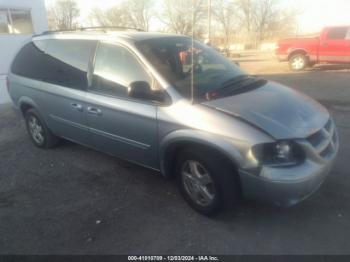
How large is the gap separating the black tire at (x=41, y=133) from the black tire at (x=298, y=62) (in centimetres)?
1214

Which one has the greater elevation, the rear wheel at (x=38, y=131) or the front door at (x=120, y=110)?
the front door at (x=120, y=110)

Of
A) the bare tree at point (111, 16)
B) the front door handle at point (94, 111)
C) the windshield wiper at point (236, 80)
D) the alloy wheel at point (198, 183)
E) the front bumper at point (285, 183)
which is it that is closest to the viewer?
the front bumper at point (285, 183)

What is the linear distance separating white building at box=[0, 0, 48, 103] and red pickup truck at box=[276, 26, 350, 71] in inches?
499

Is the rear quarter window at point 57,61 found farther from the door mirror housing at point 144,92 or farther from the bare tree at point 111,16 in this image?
the bare tree at point 111,16

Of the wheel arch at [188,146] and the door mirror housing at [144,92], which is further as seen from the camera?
the door mirror housing at [144,92]

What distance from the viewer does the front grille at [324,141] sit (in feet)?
9.55

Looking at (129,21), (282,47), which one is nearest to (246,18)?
(129,21)

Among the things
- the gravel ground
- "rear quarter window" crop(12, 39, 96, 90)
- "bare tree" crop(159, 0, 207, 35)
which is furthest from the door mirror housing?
"bare tree" crop(159, 0, 207, 35)

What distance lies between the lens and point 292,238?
294cm

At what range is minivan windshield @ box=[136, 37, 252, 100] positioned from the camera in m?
3.35

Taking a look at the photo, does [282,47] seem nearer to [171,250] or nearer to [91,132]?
[91,132]

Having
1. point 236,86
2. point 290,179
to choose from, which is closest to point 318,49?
point 236,86

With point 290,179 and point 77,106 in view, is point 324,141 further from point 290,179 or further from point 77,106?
point 77,106

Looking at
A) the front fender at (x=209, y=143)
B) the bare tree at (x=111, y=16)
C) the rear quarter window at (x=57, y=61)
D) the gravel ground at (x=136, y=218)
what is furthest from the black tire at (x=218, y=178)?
the bare tree at (x=111, y=16)
